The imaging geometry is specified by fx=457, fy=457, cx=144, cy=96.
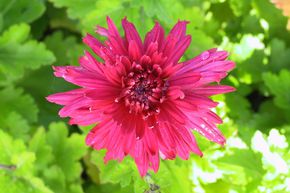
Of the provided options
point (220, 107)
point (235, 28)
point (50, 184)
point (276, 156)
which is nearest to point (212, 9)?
point (235, 28)

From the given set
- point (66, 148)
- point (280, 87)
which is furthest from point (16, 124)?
point (280, 87)

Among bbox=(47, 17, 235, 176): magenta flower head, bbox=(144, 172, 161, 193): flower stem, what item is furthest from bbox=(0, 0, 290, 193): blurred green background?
bbox=(47, 17, 235, 176): magenta flower head

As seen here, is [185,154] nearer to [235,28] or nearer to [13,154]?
[13,154]

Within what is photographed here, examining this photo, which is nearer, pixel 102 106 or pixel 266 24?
pixel 102 106

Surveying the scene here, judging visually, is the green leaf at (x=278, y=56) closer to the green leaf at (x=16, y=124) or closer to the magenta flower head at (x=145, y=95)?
the magenta flower head at (x=145, y=95)

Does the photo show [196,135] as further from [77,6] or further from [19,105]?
Result: [19,105]
